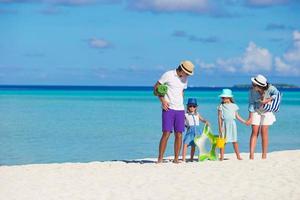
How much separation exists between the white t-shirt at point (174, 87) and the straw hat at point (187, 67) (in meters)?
0.19

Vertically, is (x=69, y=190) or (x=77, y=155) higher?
(x=69, y=190)

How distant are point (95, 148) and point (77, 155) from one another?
5.25 feet

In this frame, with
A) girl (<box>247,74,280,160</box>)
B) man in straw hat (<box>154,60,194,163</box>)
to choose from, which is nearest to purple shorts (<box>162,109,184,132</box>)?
man in straw hat (<box>154,60,194,163</box>)

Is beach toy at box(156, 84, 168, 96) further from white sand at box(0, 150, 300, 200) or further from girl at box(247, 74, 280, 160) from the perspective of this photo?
girl at box(247, 74, 280, 160)

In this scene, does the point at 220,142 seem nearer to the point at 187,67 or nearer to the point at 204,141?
the point at 204,141

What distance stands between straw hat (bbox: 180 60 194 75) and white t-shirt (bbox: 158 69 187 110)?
19 cm

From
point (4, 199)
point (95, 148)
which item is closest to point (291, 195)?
point (4, 199)

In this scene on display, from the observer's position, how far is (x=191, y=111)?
41.0ft

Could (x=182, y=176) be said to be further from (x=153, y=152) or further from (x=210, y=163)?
(x=153, y=152)

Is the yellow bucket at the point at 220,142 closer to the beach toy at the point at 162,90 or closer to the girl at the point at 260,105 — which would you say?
the girl at the point at 260,105

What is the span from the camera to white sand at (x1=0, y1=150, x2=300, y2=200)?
9.34 metres

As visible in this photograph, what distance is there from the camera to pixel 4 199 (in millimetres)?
9219

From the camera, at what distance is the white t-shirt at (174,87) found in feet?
38.4

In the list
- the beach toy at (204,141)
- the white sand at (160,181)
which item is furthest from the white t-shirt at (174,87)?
the white sand at (160,181)
